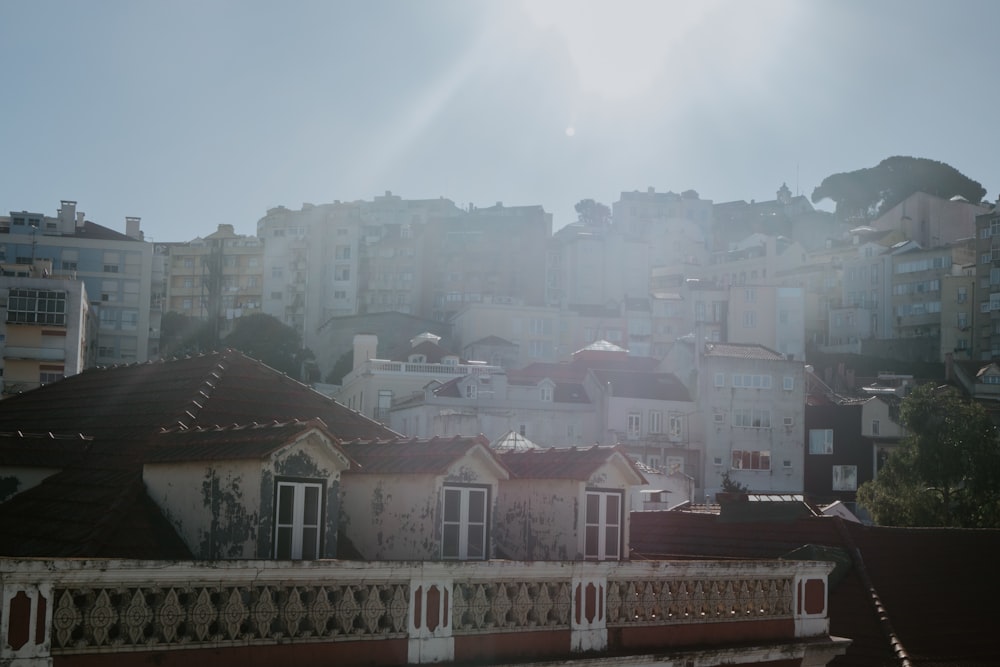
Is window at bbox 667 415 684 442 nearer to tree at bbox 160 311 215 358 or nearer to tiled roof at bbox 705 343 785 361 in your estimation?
tiled roof at bbox 705 343 785 361

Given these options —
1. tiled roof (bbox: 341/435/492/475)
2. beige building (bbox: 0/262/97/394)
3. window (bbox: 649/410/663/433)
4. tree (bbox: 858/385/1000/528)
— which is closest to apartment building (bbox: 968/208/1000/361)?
window (bbox: 649/410/663/433)

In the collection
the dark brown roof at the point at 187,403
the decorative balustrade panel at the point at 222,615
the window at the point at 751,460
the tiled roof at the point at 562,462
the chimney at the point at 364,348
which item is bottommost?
the window at the point at 751,460

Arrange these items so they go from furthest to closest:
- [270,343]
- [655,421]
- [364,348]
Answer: [270,343], [364,348], [655,421]

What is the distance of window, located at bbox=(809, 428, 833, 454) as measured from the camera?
7456 cm

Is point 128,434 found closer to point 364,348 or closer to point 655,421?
point 655,421

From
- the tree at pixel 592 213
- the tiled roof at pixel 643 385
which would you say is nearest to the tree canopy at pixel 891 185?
the tree at pixel 592 213

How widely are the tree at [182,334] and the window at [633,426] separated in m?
42.9

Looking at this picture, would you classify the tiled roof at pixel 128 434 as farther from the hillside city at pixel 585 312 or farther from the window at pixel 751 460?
the window at pixel 751 460

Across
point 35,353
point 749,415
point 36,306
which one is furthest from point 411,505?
point 749,415

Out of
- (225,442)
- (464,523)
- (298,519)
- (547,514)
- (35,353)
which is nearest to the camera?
(298,519)

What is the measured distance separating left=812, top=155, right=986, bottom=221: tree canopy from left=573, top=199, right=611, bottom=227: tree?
2877 centimetres

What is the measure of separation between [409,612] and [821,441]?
65573 millimetres

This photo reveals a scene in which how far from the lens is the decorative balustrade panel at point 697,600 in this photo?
48.6ft

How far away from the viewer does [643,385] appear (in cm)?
7150
